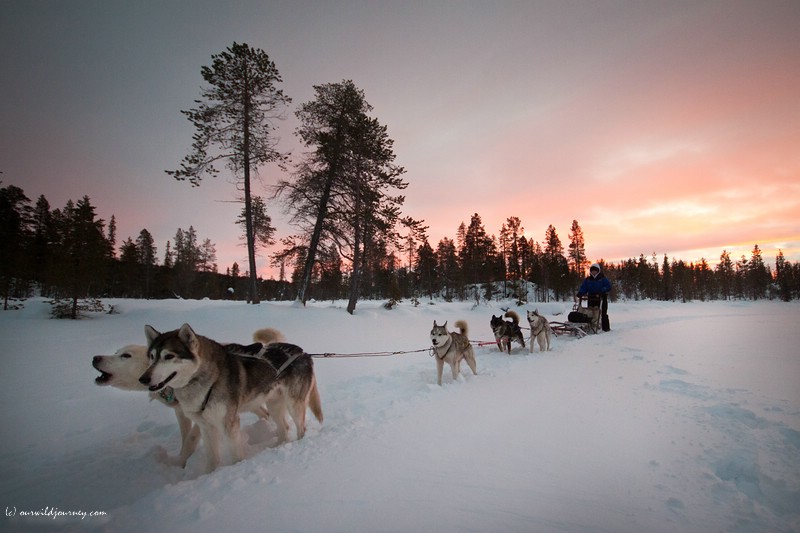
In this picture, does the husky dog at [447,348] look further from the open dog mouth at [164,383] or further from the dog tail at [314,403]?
the open dog mouth at [164,383]

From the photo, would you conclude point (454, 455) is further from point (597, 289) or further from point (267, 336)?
point (597, 289)

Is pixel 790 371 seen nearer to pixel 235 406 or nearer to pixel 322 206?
pixel 235 406

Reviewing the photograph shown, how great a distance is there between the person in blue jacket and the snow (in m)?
5.17

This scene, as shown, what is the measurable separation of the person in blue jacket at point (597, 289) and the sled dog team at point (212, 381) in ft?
39.5

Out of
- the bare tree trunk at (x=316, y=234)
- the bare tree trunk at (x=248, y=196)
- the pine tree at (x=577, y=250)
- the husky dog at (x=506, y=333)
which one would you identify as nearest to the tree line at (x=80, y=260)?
the bare tree trunk at (x=248, y=196)

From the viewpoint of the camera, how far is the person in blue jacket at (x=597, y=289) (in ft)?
37.9

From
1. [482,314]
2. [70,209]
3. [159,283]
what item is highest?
[70,209]

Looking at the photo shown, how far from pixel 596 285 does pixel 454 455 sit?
11.6m

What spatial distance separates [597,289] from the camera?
1157cm

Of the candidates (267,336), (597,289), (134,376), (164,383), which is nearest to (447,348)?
(267,336)

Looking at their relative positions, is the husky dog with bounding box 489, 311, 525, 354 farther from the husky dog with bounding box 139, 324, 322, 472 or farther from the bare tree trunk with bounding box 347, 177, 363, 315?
the bare tree trunk with bounding box 347, 177, 363, 315

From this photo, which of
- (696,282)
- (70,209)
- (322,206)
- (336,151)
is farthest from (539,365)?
(696,282)

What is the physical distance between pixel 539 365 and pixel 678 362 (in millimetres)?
2634

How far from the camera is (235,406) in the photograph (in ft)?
10.6
